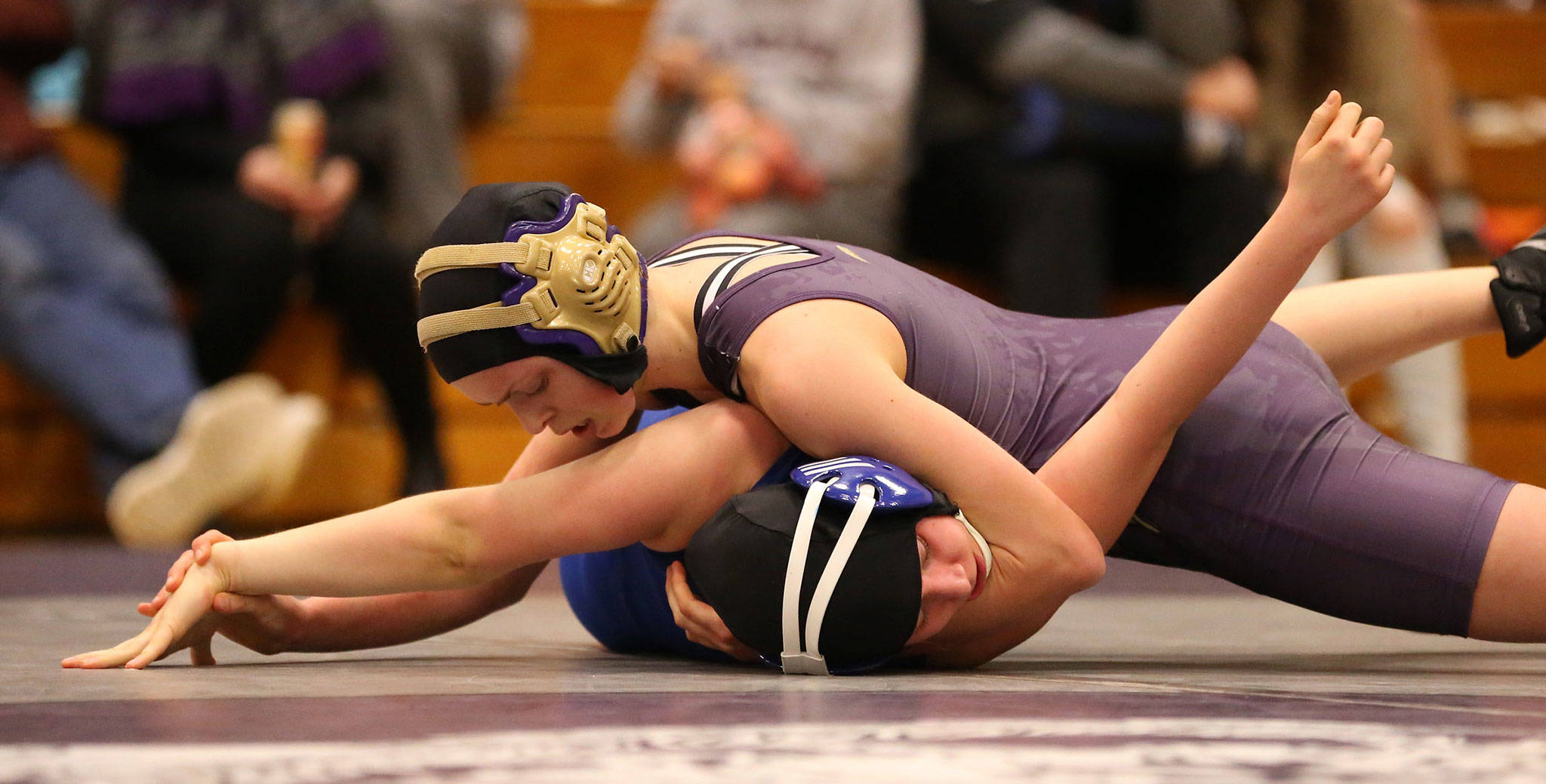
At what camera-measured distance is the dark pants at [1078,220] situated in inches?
189

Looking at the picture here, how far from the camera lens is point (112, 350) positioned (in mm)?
4715

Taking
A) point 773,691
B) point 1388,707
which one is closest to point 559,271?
point 773,691

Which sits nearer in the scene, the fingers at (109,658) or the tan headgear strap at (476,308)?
the tan headgear strap at (476,308)

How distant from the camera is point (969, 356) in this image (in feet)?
7.20

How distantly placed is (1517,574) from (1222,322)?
1.74 feet

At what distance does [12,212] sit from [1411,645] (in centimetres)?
417

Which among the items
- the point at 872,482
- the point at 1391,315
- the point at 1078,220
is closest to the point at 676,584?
the point at 872,482

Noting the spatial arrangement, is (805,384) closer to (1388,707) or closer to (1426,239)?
(1388,707)

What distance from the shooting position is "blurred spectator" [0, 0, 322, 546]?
4473 millimetres

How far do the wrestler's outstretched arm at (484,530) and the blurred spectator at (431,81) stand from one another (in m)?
2.99

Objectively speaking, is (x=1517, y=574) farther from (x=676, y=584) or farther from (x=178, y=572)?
(x=178, y=572)

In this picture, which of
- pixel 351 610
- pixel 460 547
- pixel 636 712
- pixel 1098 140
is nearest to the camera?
pixel 636 712

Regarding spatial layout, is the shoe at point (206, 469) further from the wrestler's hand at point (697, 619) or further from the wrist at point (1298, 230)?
the wrist at point (1298, 230)

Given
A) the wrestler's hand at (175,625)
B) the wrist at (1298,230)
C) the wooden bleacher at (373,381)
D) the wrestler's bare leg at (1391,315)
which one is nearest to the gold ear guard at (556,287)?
the wrestler's hand at (175,625)
